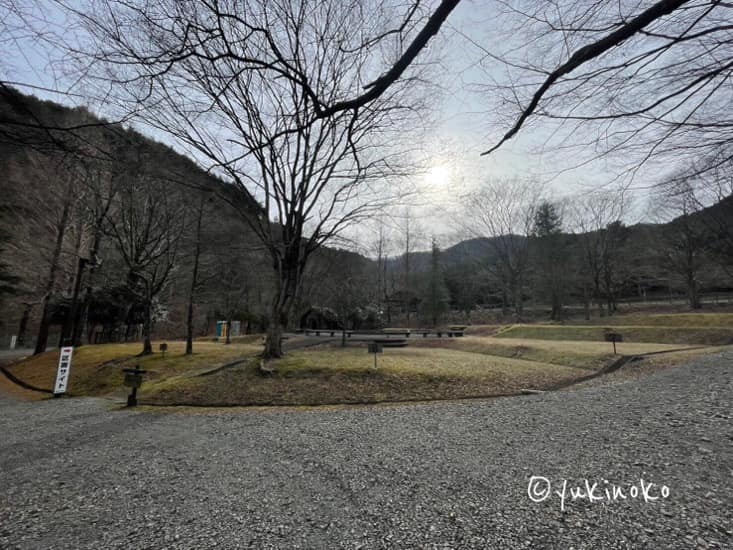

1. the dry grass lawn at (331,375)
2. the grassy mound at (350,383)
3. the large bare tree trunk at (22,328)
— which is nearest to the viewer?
the grassy mound at (350,383)

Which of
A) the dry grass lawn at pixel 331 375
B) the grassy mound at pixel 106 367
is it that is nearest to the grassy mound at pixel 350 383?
the dry grass lawn at pixel 331 375

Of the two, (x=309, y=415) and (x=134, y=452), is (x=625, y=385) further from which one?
(x=134, y=452)

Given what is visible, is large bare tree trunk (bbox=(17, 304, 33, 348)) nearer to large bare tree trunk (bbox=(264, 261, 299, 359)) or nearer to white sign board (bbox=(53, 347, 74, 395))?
white sign board (bbox=(53, 347, 74, 395))

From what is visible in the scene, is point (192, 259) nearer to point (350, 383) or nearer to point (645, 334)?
point (350, 383)

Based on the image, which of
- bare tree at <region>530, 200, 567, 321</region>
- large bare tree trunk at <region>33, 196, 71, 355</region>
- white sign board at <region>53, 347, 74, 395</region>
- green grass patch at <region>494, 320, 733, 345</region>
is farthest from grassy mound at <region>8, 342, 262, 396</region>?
bare tree at <region>530, 200, 567, 321</region>

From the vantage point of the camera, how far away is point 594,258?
3130cm

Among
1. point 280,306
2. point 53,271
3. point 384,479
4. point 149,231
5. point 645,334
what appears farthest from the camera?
point 53,271

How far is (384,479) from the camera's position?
10.5 feet

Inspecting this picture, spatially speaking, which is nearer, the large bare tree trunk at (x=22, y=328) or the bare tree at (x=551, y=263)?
the large bare tree trunk at (x=22, y=328)

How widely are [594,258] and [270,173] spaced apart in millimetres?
33813

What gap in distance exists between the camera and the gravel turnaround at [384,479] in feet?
7.52

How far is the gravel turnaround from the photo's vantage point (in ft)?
7.52

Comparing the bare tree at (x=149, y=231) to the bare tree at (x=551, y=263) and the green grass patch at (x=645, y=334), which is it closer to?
the green grass patch at (x=645, y=334)

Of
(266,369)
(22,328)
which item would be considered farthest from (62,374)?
(22,328)
